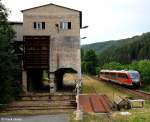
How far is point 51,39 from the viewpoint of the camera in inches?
1585

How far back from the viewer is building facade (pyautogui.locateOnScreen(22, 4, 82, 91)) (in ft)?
130

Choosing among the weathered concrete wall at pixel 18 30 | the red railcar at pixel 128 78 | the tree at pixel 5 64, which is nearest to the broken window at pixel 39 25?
the weathered concrete wall at pixel 18 30

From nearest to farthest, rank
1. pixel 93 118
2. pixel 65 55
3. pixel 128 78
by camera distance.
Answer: pixel 93 118 < pixel 65 55 < pixel 128 78

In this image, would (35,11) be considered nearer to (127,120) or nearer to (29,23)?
(29,23)

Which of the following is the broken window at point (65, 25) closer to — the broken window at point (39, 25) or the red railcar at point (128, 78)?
the broken window at point (39, 25)

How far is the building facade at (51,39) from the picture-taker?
3975cm

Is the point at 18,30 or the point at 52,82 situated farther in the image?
the point at 18,30

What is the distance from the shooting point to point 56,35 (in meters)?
40.3

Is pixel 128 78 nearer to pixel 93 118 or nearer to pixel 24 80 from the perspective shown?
pixel 24 80

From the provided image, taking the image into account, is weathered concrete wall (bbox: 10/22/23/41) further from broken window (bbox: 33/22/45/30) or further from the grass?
the grass

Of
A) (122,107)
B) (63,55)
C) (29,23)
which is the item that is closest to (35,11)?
(29,23)

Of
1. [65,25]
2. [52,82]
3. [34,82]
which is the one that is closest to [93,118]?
[52,82]

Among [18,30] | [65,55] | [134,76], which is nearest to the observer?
[65,55]

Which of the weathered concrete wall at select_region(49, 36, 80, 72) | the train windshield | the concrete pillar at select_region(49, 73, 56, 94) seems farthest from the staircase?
the train windshield
